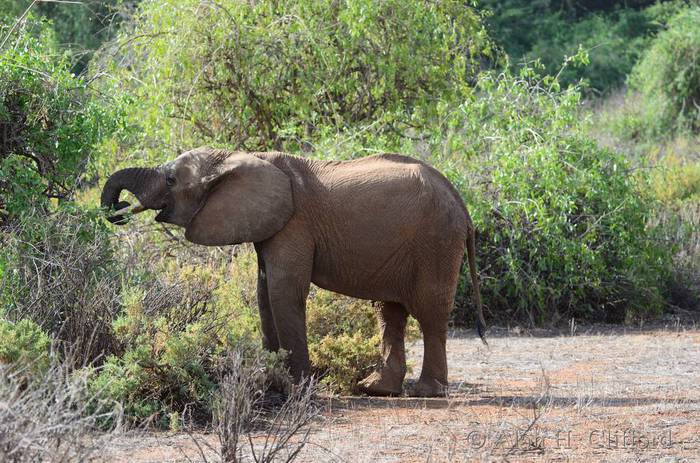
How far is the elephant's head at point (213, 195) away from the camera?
30.4 ft

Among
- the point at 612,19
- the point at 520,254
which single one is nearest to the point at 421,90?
the point at 520,254

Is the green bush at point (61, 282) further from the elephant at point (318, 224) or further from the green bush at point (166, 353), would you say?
the elephant at point (318, 224)

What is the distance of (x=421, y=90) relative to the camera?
1500 centimetres

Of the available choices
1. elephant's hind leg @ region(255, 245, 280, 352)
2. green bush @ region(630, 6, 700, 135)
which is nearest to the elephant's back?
elephant's hind leg @ region(255, 245, 280, 352)

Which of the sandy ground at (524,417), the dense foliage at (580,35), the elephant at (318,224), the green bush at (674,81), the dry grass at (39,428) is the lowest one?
the sandy ground at (524,417)

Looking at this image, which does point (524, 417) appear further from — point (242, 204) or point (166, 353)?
point (242, 204)

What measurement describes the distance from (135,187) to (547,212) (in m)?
6.03

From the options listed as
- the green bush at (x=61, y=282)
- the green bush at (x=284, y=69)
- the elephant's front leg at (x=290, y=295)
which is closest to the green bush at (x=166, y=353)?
the green bush at (x=61, y=282)

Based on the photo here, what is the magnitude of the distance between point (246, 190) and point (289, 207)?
34 cm

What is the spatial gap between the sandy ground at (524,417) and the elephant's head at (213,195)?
4.68 ft

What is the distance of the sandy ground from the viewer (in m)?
7.28

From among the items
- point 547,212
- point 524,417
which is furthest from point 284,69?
point 524,417

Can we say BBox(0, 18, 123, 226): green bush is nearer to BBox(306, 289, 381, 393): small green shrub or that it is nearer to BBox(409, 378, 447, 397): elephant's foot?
BBox(306, 289, 381, 393): small green shrub

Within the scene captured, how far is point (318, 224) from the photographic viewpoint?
945cm
